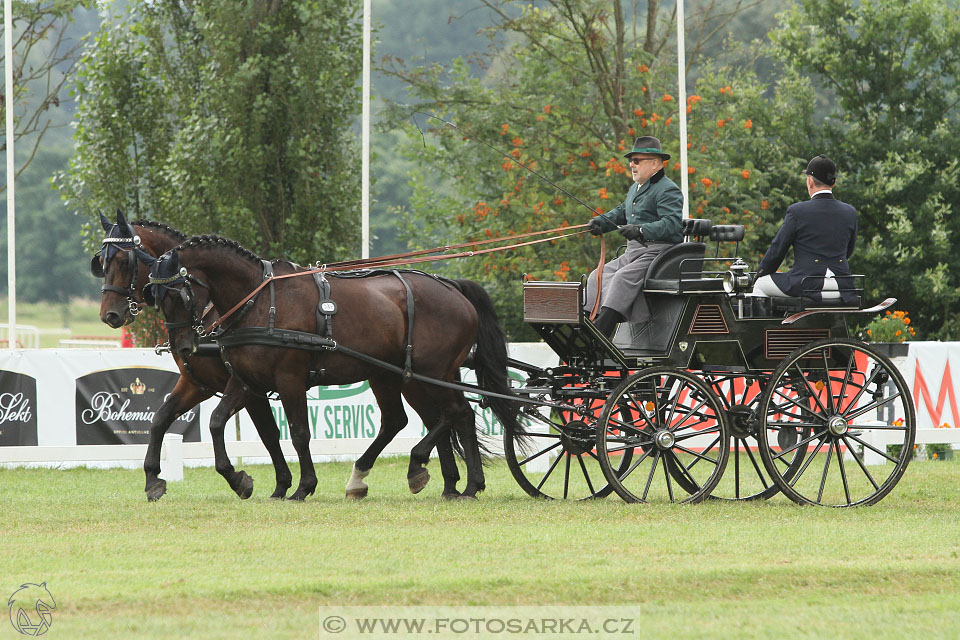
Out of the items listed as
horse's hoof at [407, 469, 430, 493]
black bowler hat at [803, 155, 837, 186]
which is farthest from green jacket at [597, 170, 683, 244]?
horse's hoof at [407, 469, 430, 493]

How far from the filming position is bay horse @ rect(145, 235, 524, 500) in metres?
8.83

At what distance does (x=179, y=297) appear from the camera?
887 centimetres

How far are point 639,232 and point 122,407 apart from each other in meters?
6.21

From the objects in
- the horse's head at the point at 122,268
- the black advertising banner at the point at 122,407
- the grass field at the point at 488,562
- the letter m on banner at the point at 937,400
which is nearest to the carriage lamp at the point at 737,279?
the grass field at the point at 488,562

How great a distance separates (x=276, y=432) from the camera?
9594mm

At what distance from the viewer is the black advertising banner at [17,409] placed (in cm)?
1216

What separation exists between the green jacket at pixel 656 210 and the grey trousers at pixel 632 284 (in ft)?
0.31

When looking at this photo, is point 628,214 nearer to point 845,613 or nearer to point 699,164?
point 845,613

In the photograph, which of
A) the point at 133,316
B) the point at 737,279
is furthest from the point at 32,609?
the point at 737,279

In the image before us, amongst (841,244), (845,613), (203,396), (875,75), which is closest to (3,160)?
(875,75)

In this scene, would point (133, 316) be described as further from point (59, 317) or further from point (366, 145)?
point (59, 317)

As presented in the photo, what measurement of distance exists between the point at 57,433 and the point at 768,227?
10.7m

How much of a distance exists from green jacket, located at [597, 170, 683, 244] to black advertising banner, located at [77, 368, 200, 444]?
18.0 ft

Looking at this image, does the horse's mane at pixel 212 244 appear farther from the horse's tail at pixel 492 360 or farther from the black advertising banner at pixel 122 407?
the black advertising banner at pixel 122 407
